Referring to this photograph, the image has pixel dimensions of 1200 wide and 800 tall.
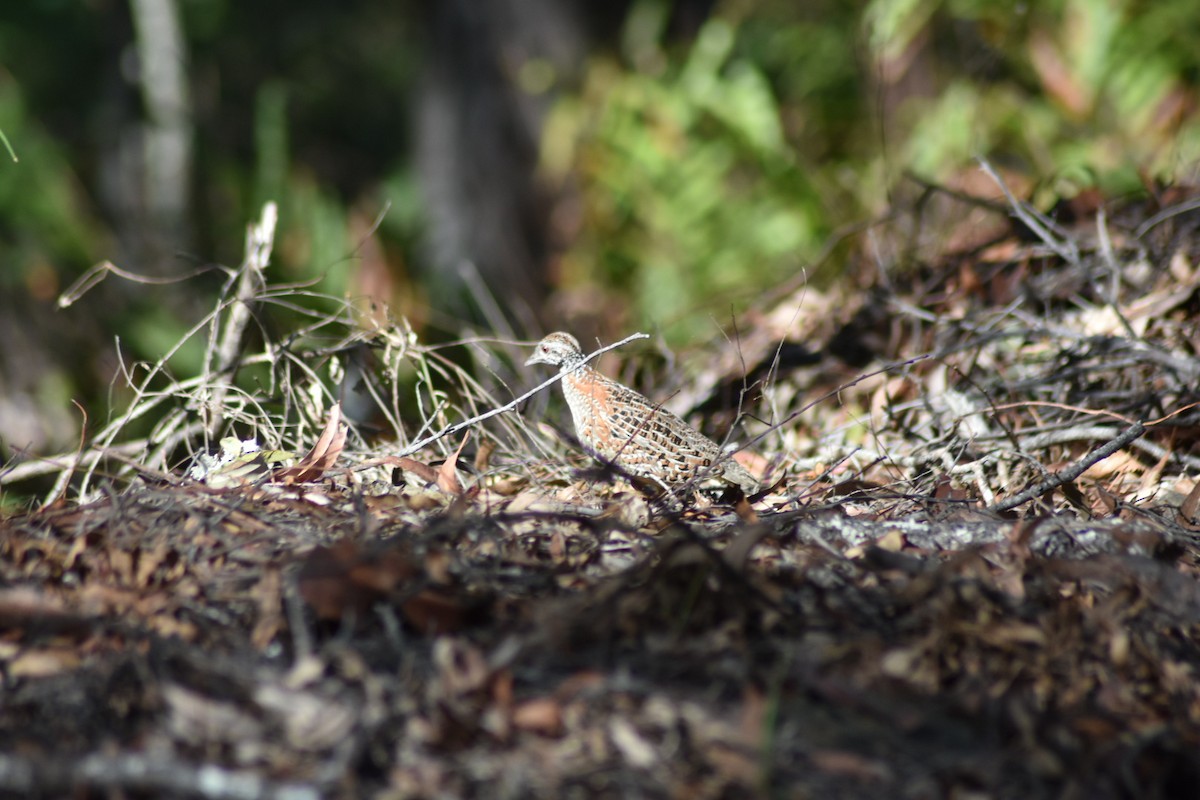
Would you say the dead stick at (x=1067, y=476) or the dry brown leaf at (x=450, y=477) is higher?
the dry brown leaf at (x=450, y=477)

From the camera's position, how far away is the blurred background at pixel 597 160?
7426 millimetres

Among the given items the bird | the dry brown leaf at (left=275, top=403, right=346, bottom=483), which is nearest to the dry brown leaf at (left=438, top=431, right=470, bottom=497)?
the dry brown leaf at (left=275, top=403, right=346, bottom=483)

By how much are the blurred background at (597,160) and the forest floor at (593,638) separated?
253cm

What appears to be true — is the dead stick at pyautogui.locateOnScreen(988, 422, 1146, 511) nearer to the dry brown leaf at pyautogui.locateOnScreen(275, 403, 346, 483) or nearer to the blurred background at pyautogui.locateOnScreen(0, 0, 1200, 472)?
the dry brown leaf at pyautogui.locateOnScreen(275, 403, 346, 483)

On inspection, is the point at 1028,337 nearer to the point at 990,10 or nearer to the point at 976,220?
the point at 976,220

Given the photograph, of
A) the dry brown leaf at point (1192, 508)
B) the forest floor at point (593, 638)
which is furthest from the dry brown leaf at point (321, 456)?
the dry brown leaf at point (1192, 508)

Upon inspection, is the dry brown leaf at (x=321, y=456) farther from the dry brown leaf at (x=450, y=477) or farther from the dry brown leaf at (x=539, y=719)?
the dry brown leaf at (x=539, y=719)

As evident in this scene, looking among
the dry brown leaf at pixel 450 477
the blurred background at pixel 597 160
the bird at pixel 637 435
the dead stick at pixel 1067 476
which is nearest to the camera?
the dead stick at pixel 1067 476

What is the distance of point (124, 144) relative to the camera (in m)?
12.7

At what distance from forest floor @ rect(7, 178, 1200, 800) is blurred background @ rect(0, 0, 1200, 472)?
2529 mm

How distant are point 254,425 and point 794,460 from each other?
1.86m

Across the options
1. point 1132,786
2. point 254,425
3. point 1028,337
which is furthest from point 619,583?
point 1028,337

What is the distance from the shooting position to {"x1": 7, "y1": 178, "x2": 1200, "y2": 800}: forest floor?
2.10 meters

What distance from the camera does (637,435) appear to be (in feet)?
13.7
